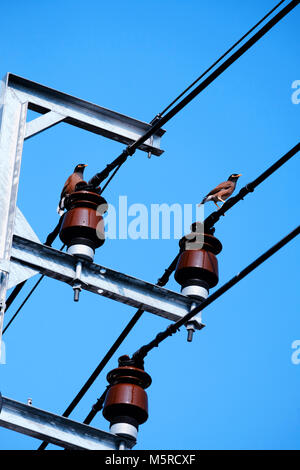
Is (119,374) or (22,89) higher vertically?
(22,89)

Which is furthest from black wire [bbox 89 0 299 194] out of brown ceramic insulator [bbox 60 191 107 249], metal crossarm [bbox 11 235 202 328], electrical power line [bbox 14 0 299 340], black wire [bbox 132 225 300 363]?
black wire [bbox 132 225 300 363]

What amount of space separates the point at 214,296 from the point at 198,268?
1343 millimetres

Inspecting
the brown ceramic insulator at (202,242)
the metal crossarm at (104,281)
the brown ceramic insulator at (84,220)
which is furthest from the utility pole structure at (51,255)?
the brown ceramic insulator at (202,242)

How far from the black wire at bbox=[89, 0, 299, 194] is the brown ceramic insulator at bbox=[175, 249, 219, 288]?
1037 millimetres

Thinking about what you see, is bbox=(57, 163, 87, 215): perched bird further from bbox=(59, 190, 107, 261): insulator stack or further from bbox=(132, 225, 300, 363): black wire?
bbox=(132, 225, 300, 363): black wire

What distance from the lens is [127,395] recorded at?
1198cm


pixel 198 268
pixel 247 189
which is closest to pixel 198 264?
pixel 198 268

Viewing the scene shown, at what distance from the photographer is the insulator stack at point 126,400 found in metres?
11.7

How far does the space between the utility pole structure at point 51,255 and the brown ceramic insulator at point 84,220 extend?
37 cm

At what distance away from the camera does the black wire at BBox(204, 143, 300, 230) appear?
424 inches

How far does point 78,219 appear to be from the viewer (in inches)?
483

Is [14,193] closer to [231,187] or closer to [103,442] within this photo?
[103,442]

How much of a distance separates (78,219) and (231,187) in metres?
3.48
